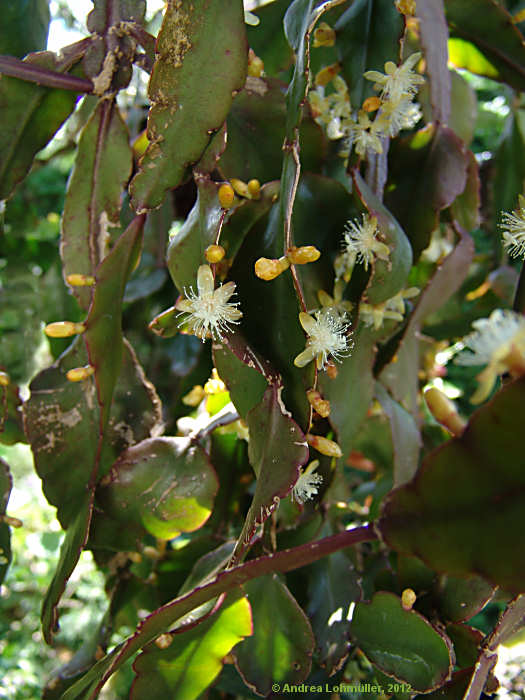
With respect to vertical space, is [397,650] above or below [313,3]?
below

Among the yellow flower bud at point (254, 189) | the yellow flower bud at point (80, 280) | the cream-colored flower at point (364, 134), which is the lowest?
the yellow flower bud at point (80, 280)

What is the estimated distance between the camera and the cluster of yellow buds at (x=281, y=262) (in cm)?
41

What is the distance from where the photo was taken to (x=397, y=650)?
20.6 inches

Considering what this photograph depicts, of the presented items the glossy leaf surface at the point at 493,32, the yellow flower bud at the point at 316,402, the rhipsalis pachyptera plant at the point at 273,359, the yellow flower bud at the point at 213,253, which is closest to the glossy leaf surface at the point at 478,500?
the rhipsalis pachyptera plant at the point at 273,359

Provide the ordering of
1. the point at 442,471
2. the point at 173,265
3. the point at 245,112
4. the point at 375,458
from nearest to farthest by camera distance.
Answer: the point at 442,471
the point at 173,265
the point at 245,112
the point at 375,458

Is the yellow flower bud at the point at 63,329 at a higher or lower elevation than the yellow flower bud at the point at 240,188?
lower

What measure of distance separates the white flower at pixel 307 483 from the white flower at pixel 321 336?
0.10m

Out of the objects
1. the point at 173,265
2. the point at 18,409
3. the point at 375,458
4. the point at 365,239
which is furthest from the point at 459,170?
the point at 18,409

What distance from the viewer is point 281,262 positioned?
42 centimetres

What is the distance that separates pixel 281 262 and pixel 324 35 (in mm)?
293

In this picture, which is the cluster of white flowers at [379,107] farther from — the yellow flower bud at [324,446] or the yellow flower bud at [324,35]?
the yellow flower bud at [324,446]

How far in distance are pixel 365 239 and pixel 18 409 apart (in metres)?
0.44

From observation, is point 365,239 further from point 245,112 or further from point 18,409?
point 18,409

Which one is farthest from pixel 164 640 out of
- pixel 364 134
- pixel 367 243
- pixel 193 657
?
pixel 364 134
